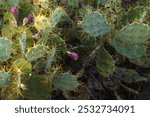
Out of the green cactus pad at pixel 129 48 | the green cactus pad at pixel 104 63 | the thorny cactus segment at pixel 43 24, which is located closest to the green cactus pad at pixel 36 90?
the thorny cactus segment at pixel 43 24

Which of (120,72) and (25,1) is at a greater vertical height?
(25,1)

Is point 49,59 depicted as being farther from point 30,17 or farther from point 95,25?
point 30,17

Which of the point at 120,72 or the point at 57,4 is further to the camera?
the point at 57,4

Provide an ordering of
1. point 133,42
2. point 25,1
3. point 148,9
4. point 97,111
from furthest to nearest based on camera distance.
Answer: point 25,1 < point 148,9 < point 133,42 < point 97,111

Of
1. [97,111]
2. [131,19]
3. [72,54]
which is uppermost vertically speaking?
[131,19]

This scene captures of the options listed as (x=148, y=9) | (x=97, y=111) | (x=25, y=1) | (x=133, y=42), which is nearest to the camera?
(x=97, y=111)

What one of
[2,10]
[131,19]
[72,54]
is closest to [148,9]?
[131,19]

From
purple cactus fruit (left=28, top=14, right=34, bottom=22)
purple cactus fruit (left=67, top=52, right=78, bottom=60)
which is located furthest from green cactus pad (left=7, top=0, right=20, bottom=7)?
purple cactus fruit (left=67, top=52, right=78, bottom=60)

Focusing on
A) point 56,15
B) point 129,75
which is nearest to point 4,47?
point 56,15

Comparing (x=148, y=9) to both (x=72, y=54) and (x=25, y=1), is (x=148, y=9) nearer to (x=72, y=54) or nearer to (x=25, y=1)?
(x=72, y=54)
